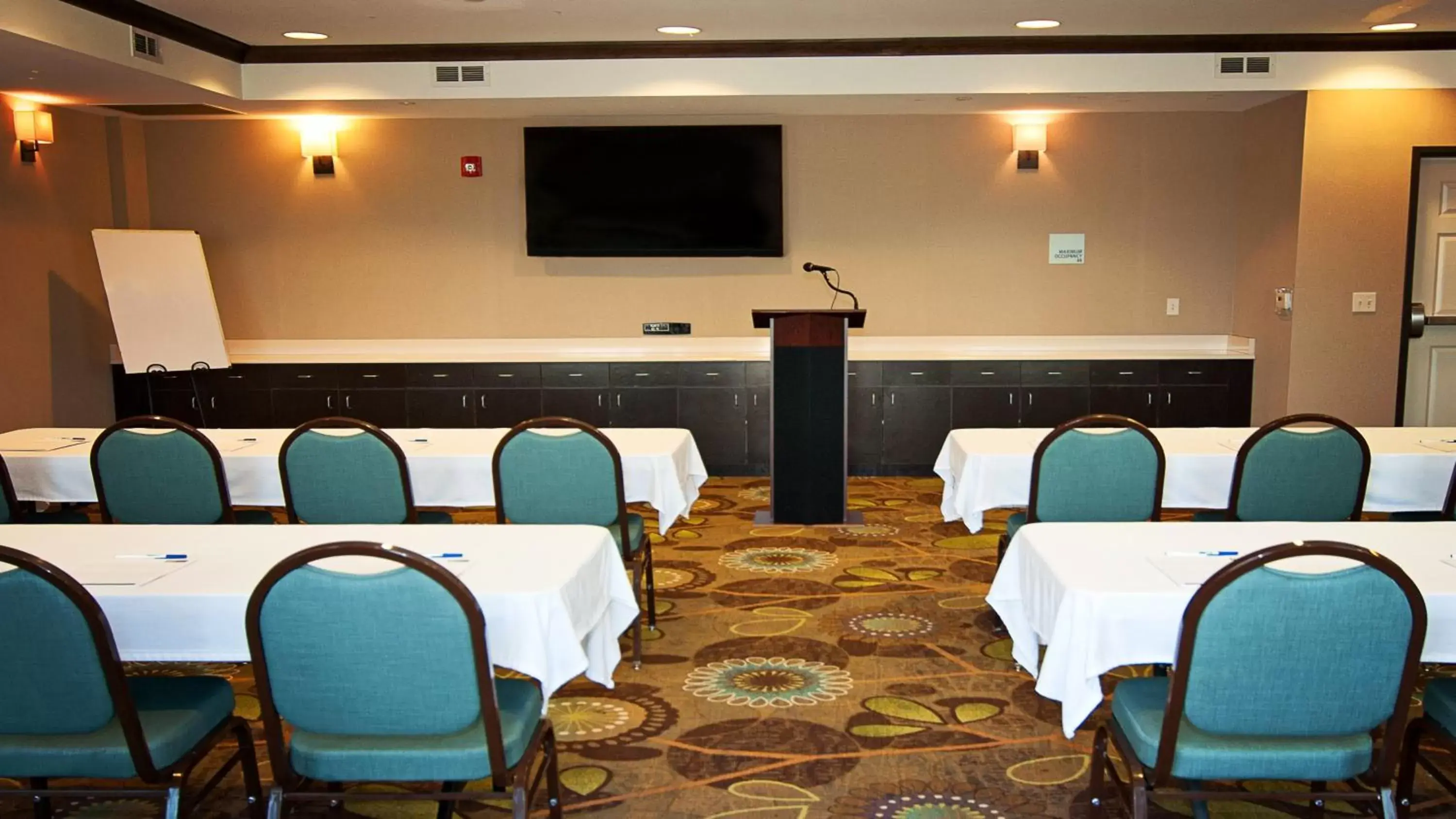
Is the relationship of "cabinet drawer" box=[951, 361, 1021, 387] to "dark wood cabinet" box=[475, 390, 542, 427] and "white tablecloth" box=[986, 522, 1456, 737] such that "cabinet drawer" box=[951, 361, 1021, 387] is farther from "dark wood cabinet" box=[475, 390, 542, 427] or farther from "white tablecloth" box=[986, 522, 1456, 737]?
"white tablecloth" box=[986, 522, 1456, 737]

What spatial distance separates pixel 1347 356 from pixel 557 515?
5.70 m

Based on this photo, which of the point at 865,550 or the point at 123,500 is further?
the point at 865,550

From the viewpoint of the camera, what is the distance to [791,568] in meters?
5.63

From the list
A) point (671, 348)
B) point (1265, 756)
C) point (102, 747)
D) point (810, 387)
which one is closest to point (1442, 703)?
point (1265, 756)

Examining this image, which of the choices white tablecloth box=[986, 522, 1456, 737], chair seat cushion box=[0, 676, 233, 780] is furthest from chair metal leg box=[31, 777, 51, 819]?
white tablecloth box=[986, 522, 1456, 737]

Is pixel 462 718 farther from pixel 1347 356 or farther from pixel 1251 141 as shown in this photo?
pixel 1251 141

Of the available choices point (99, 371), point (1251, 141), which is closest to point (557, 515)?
point (99, 371)

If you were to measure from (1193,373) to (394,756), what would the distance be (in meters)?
6.86

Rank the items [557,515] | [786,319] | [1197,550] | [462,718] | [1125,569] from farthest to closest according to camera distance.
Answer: [786,319]
[557,515]
[1197,550]
[1125,569]
[462,718]

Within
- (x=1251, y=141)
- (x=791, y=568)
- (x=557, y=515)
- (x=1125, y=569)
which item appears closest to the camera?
(x=1125, y=569)

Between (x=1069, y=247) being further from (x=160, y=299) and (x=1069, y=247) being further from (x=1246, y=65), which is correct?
(x=160, y=299)

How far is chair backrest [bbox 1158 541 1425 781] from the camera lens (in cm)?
229

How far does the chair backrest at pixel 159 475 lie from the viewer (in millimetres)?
4352

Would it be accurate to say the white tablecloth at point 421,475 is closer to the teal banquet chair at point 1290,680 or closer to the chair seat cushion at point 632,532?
the chair seat cushion at point 632,532
